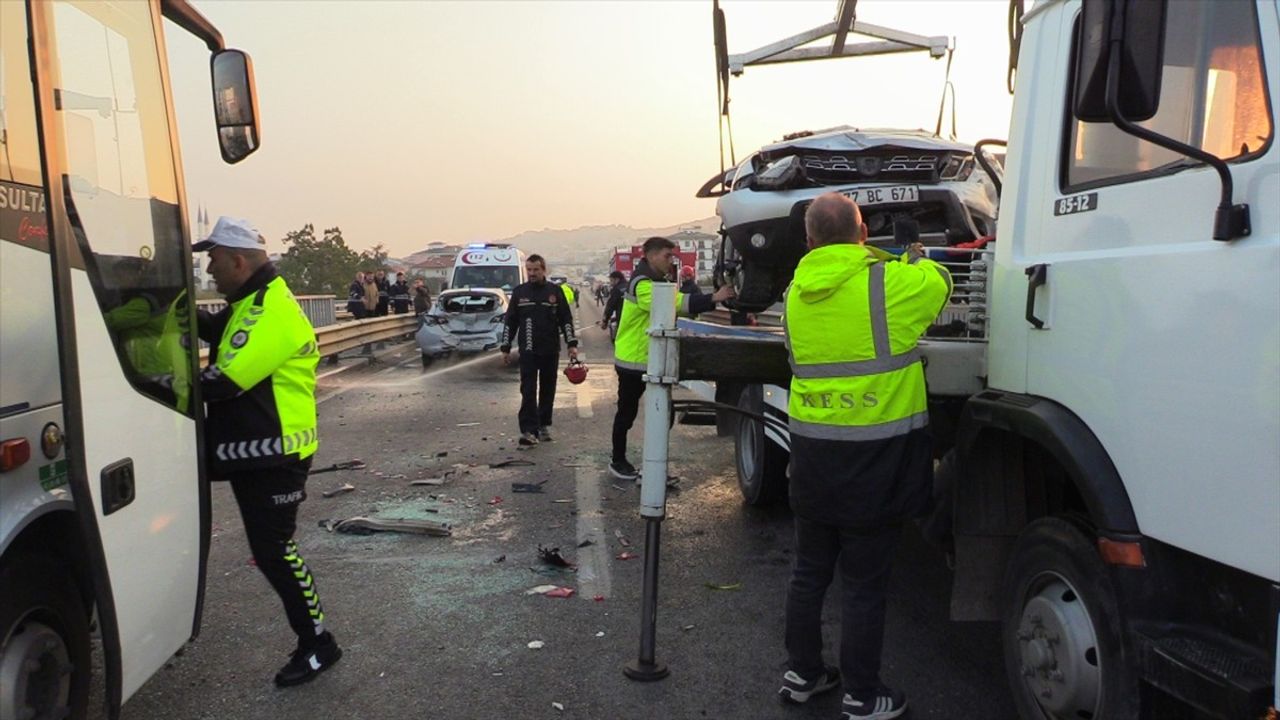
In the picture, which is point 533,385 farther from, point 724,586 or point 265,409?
point 265,409

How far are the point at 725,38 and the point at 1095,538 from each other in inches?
214

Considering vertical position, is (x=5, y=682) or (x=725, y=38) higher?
(x=725, y=38)

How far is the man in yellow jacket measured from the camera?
302cm

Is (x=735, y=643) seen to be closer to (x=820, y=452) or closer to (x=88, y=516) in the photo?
(x=820, y=452)

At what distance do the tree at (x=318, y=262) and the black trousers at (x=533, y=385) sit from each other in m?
41.8

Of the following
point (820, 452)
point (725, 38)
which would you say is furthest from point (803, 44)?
point (820, 452)

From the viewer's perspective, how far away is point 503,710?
3.44 m

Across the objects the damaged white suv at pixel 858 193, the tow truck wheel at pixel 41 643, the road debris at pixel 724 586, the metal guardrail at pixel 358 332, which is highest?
the damaged white suv at pixel 858 193

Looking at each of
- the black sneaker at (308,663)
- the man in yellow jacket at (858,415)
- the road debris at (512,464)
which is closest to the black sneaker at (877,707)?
the man in yellow jacket at (858,415)

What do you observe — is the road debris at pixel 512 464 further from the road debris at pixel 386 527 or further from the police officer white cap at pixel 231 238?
the police officer white cap at pixel 231 238

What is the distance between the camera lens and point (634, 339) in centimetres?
724

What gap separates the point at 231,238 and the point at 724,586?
301cm

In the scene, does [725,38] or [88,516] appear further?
[725,38]

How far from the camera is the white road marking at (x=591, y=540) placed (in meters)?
4.82
